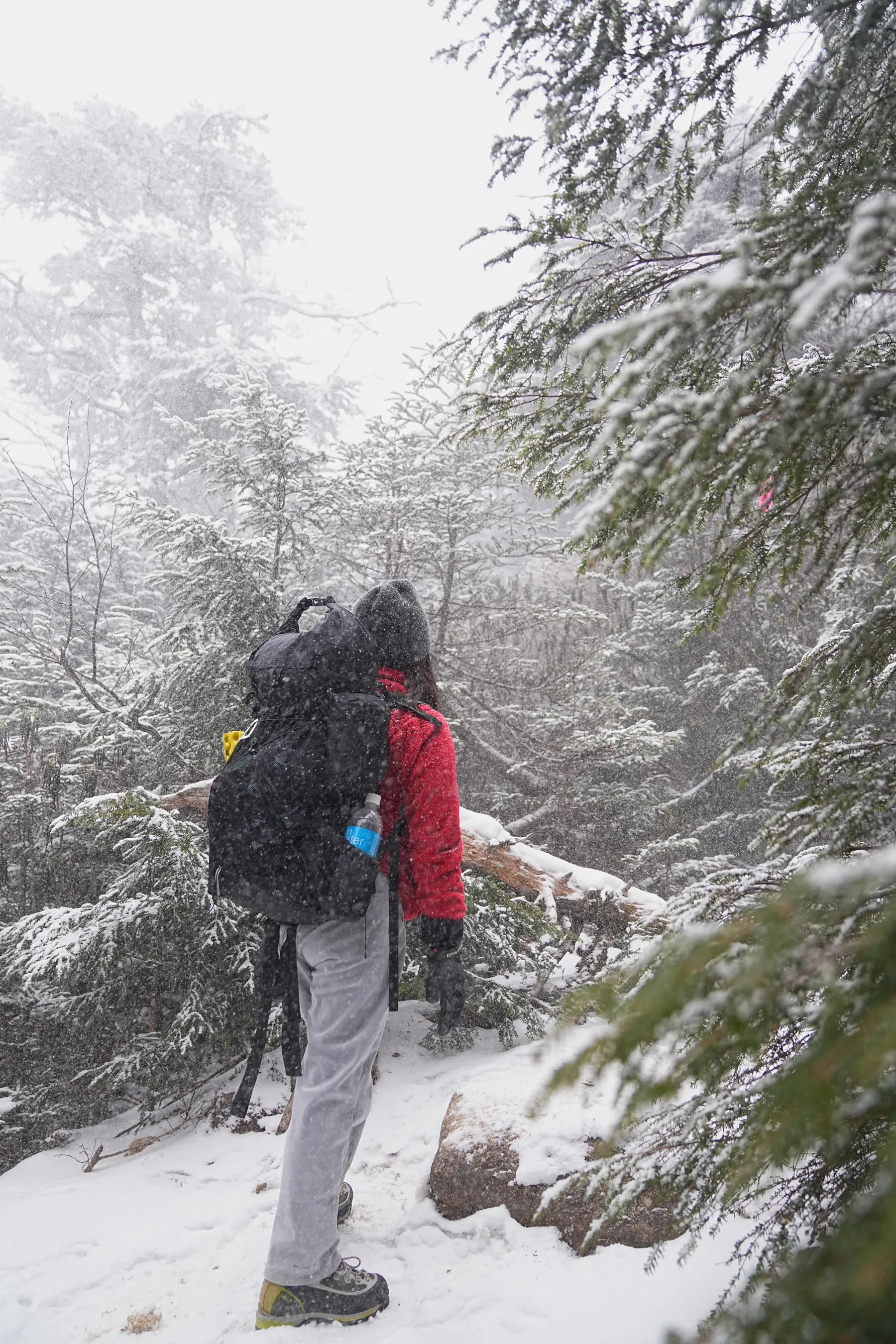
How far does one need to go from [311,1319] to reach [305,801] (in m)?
1.65

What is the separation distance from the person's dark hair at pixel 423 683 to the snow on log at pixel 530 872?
196cm

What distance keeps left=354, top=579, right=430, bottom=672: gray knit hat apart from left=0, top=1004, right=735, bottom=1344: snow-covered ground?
2102 millimetres

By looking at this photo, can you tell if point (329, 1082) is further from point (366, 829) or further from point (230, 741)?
point (230, 741)

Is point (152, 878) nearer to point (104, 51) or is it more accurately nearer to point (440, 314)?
point (104, 51)

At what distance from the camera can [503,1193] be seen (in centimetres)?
279

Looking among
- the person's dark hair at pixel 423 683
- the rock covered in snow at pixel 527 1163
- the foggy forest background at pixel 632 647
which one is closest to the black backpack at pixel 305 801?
the person's dark hair at pixel 423 683

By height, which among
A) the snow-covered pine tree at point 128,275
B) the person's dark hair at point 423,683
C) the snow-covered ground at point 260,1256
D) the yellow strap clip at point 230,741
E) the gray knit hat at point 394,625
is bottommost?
the snow-covered ground at point 260,1256

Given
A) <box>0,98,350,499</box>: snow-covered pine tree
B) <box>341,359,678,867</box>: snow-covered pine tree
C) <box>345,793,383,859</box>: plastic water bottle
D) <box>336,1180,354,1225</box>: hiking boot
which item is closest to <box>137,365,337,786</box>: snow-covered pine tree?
<box>341,359,678,867</box>: snow-covered pine tree

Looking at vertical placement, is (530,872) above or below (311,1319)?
above

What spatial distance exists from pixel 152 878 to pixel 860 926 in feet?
12.4

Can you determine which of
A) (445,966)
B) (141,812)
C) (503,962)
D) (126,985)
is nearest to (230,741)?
(445,966)

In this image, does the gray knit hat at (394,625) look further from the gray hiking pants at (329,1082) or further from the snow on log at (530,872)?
the snow on log at (530,872)

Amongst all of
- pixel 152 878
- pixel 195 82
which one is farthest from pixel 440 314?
pixel 152 878

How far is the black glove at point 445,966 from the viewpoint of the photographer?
2518mm
